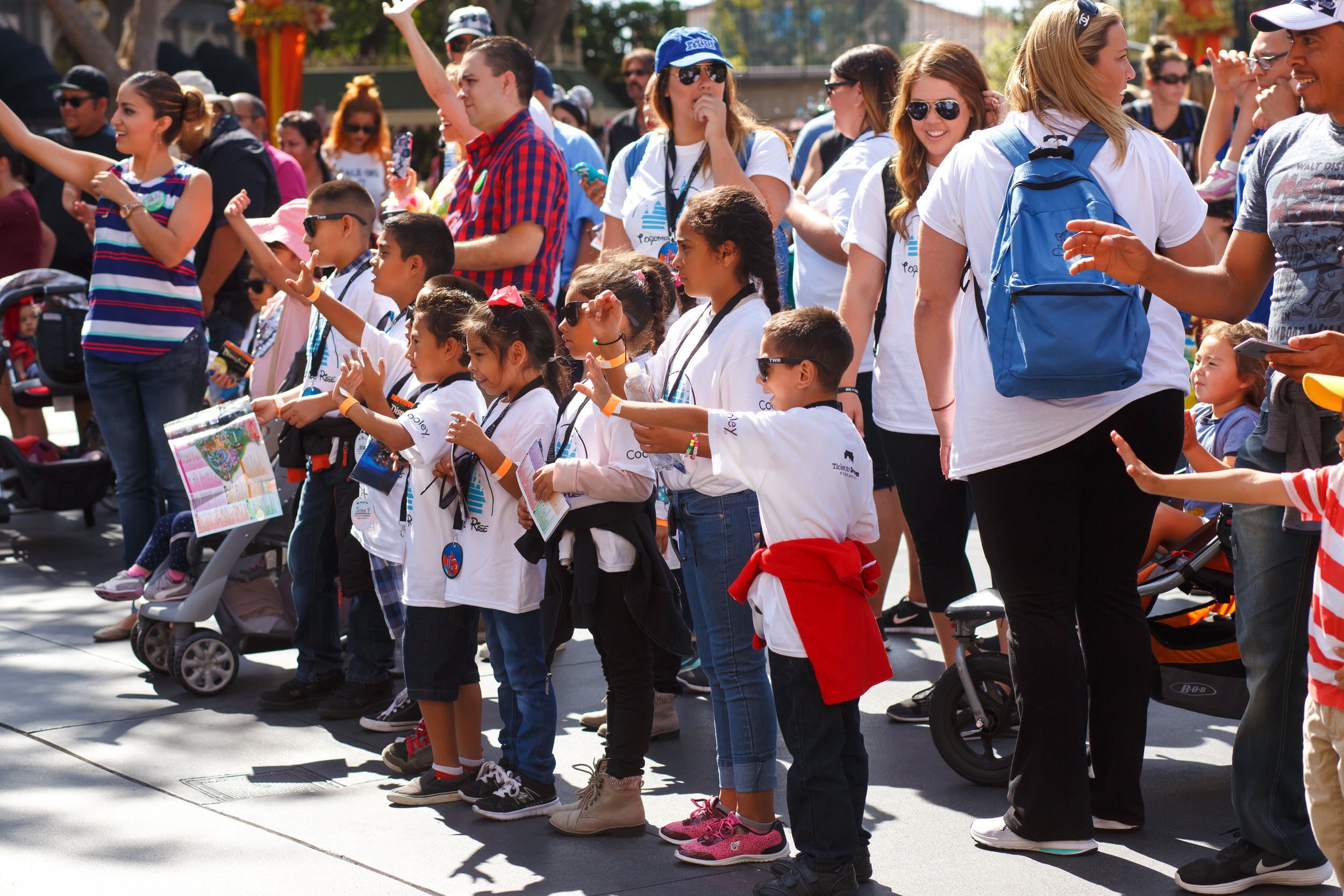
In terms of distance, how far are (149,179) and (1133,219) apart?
14.2 feet

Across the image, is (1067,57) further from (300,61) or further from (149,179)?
(300,61)

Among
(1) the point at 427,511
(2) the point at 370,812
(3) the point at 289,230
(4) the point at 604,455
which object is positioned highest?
(3) the point at 289,230

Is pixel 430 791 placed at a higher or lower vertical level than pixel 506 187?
lower

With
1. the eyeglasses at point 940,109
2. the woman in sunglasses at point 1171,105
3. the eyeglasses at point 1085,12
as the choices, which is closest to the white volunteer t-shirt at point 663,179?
the eyeglasses at point 940,109

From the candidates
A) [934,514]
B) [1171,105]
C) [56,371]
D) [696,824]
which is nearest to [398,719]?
[696,824]

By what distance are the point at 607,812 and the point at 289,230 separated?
2.96 meters

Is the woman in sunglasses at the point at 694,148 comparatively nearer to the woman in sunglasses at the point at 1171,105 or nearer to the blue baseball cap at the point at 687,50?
the blue baseball cap at the point at 687,50

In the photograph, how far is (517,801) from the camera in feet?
13.3

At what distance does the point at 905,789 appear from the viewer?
13.7ft

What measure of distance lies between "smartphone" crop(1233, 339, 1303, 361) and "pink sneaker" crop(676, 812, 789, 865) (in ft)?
5.61

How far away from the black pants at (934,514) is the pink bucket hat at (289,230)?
2.59 m

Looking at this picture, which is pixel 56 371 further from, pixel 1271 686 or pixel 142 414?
Result: pixel 1271 686

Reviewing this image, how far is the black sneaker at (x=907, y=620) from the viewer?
591cm

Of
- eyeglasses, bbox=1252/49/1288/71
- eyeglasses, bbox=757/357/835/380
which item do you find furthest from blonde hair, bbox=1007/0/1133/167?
→ eyeglasses, bbox=1252/49/1288/71
